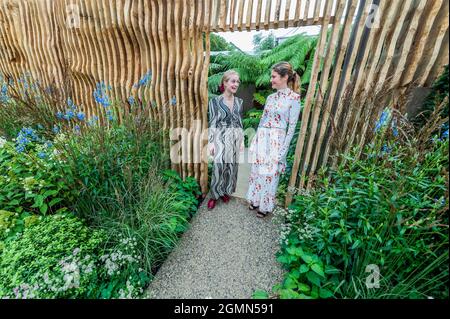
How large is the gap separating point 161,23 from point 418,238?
3100 mm

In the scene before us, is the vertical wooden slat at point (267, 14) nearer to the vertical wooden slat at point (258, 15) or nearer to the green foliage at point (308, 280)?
the vertical wooden slat at point (258, 15)

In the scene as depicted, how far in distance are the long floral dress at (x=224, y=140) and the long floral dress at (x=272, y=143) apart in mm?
287

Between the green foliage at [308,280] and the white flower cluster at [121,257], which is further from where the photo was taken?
the white flower cluster at [121,257]

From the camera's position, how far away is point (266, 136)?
2348mm

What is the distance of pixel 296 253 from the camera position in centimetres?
160

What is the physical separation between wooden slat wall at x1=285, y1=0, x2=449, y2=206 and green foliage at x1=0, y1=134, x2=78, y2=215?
2352 mm

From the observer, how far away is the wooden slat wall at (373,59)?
1641mm

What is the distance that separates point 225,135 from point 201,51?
1.01 m

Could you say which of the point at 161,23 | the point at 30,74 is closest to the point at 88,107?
the point at 30,74

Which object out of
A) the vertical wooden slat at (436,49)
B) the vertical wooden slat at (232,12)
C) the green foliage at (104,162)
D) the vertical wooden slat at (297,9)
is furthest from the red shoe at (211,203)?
the vertical wooden slat at (436,49)

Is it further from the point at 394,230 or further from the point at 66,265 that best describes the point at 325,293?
the point at 66,265

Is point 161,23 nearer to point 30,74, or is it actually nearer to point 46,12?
point 46,12

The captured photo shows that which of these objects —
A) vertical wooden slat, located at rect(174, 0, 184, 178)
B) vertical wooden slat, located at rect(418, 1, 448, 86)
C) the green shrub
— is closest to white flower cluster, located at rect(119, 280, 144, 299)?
the green shrub

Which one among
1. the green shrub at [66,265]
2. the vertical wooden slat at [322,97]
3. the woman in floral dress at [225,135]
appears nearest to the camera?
the green shrub at [66,265]
